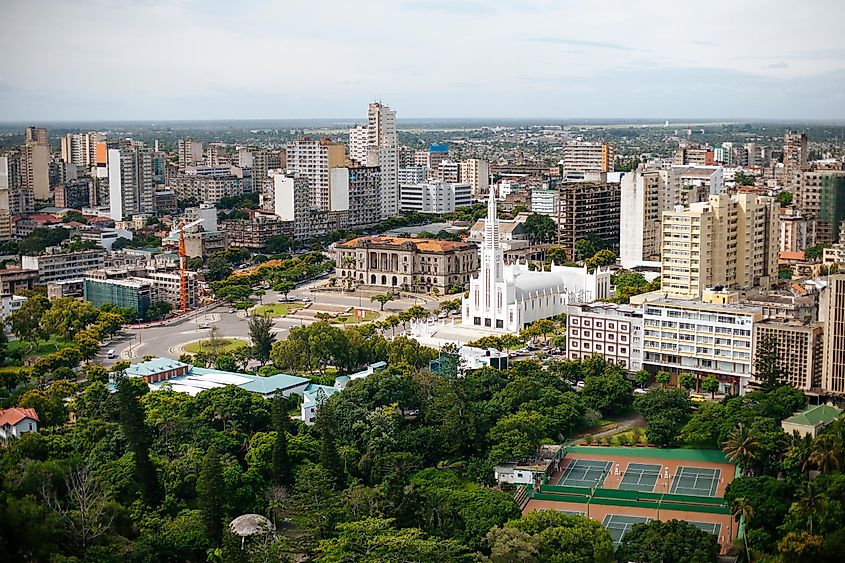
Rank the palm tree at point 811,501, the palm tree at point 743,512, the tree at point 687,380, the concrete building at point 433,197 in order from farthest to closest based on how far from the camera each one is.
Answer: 1. the concrete building at point 433,197
2. the tree at point 687,380
3. the palm tree at point 743,512
4. the palm tree at point 811,501

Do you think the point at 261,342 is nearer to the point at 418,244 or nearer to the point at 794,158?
the point at 418,244

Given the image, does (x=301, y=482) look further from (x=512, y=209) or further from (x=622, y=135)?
(x=622, y=135)

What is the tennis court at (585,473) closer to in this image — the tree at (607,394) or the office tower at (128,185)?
the tree at (607,394)

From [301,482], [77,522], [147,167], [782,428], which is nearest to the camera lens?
[77,522]

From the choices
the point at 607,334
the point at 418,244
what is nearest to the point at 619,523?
the point at 607,334

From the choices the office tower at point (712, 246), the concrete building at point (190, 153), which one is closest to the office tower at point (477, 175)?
the concrete building at point (190, 153)

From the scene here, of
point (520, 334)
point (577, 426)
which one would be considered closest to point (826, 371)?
point (577, 426)

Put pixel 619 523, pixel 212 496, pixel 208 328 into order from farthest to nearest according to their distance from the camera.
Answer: pixel 208 328 → pixel 619 523 → pixel 212 496
